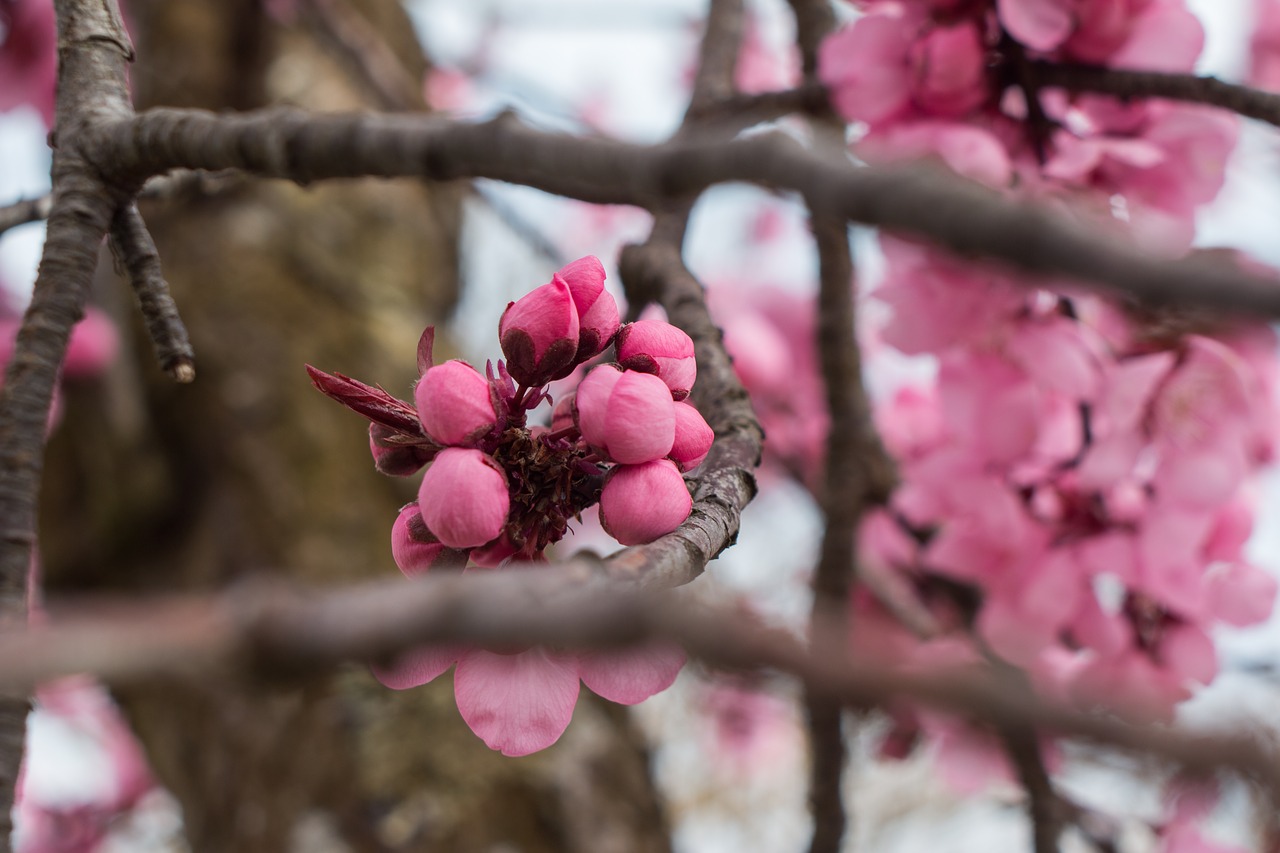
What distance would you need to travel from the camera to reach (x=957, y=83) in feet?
2.56

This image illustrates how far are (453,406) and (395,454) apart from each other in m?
0.07

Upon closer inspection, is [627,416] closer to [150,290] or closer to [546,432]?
[546,432]

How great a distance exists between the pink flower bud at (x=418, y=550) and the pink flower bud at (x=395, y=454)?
0.03 metres

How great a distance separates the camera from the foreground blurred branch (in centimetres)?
19

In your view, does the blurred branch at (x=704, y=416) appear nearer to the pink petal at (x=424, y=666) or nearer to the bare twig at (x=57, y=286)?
the pink petal at (x=424, y=666)

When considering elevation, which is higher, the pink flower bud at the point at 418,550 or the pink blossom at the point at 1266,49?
the pink flower bud at the point at 418,550

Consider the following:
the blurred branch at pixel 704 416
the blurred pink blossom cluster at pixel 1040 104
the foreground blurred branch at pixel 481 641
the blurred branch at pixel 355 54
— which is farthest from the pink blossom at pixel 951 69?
the blurred branch at pixel 355 54

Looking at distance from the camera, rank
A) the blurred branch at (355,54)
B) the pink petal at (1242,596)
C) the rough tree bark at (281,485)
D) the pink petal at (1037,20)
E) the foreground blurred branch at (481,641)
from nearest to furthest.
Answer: the foreground blurred branch at (481,641), the pink petal at (1037,20), the pink petal at (1242,596), the rough tree bark at (281,485), the blurred branch at (355,54)

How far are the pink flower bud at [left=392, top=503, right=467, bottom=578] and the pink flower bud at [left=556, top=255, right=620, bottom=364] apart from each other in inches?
4.2

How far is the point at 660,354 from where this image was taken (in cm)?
44

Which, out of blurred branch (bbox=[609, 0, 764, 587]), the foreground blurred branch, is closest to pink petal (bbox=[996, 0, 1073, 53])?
blurred branch (bbox=[609, 0, 764, 587])

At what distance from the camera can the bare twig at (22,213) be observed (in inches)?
21.1

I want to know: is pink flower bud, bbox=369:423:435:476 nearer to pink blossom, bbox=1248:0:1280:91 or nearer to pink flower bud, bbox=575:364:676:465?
pink flower bud, bbox=575:364:676:465

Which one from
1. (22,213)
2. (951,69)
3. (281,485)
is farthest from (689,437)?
(281,485)
